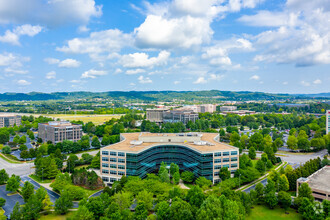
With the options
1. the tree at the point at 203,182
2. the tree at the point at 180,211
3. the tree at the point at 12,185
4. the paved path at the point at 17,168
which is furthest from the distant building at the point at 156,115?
the tree at the point at 180,211

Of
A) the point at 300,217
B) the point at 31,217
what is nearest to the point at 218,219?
the point at 300,217

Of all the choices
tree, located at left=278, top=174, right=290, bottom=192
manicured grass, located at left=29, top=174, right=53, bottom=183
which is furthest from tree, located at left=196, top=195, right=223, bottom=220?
manicured grass, located at left=29, top=174, right=53, bottom=183

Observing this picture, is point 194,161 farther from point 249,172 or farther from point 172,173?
point 249,172

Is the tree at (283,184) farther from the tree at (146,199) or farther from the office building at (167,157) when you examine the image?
the tree at (146,199)

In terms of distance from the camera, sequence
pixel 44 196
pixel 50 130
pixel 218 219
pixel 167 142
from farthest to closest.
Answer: pixel 50 130 < pixel 167 142 < pixel 44 196 < pixel 218 219

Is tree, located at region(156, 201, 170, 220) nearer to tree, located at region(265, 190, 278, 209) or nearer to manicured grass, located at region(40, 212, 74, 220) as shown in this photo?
manicured grass, located at region(40, 212, 74, 220)

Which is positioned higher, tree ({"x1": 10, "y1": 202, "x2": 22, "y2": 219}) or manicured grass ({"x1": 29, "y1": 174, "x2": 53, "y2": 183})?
tree ({"x1": 10, "y1": 202, "x2": 22, "y2": 219})
